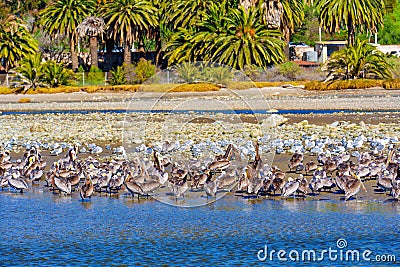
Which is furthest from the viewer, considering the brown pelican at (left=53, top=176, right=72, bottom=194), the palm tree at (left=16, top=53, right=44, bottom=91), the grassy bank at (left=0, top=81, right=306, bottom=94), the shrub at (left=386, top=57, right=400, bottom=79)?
the palm tree at (left=16, top=53, right=44, bottom=91)

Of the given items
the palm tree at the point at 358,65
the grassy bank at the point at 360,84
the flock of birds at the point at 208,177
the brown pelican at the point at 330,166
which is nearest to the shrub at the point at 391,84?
the grassy bank at the point at 360,84

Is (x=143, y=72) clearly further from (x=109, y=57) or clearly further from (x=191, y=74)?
(x=191, y=74)

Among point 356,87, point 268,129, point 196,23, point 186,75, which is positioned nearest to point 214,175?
point 268,129

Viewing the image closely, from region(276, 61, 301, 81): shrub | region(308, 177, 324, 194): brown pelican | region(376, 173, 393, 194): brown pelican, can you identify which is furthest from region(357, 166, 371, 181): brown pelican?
region(276, 61, 301, 81): shrub

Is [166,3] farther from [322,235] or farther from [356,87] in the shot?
[322,235]

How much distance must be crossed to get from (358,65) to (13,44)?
30276 mm

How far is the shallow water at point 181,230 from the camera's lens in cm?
1270

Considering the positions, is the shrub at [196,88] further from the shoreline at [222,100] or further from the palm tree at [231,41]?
the palm tree at [231,41]

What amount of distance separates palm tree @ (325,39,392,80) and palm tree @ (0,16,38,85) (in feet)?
89.4

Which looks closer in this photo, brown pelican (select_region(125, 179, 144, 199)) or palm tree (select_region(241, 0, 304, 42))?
brown pelican (select_region(125, 179, 144, 199))

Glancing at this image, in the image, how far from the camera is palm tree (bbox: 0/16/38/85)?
2741 inches

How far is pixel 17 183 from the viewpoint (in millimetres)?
18156

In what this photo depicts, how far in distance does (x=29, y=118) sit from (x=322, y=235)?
3006 cm

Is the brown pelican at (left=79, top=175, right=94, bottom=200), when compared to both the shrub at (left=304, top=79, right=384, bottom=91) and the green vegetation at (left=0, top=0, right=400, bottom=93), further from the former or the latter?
the shrub at (left=304, top=79, right=384, bottom=91)
